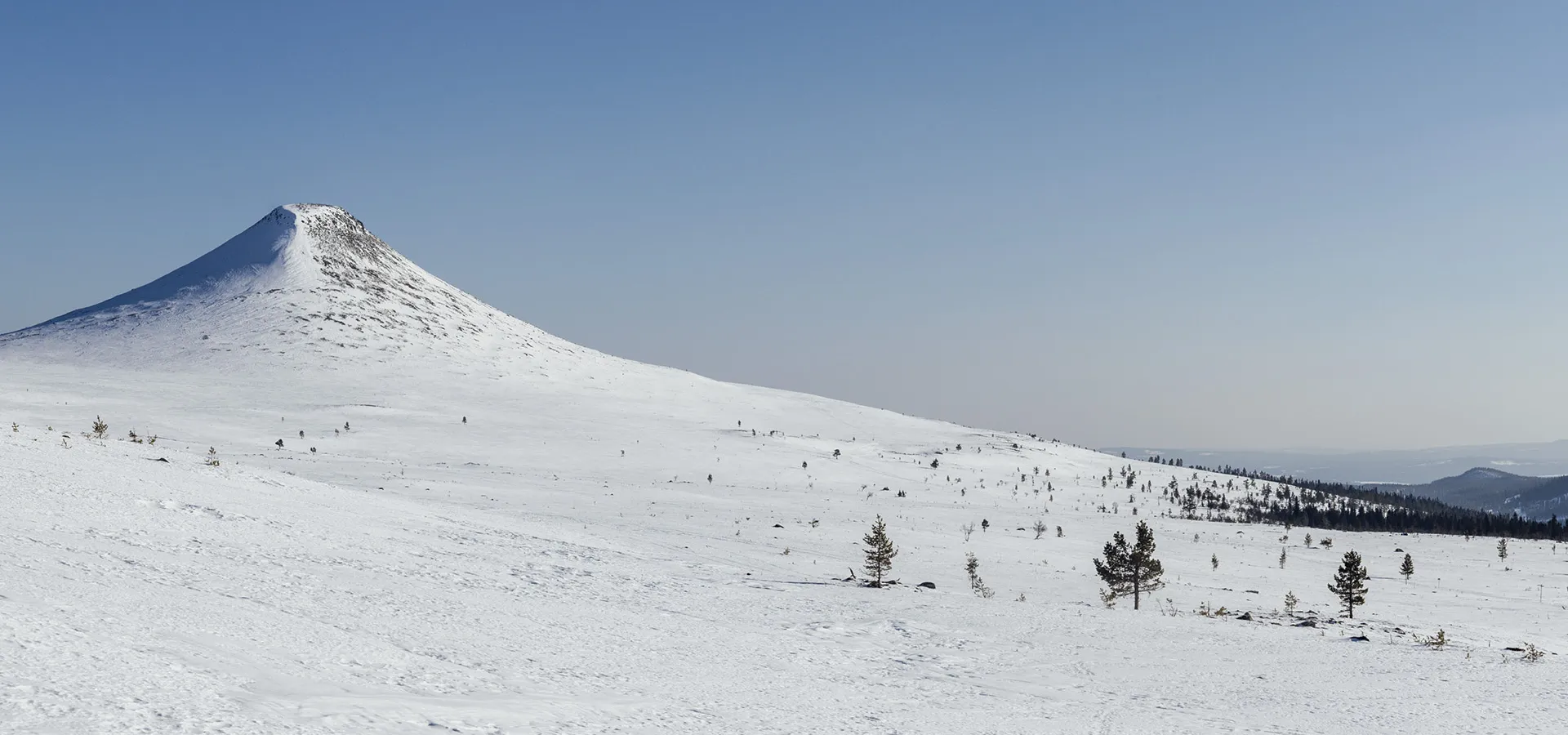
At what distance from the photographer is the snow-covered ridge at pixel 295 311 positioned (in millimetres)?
113250

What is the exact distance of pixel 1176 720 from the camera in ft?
41.2

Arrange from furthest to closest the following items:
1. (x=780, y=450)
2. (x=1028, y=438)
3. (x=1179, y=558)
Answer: (x=1028, y=438), (x=780, y=450), (x=1179, y=558)

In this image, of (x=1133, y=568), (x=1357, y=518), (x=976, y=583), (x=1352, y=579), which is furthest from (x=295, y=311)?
(x=1357, y=518)

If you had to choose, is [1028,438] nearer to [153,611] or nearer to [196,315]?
[196,315]

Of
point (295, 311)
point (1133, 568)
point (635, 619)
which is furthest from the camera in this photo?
point (295, 311)

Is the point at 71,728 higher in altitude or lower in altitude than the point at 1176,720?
higher

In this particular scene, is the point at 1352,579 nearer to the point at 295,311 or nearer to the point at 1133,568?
the point at 1133,568

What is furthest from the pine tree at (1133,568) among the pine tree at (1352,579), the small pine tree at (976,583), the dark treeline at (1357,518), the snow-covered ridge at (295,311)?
the snow-covered ridge at (295,311)

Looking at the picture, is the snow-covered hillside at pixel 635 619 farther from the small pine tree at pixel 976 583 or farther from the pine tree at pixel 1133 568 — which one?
the pine tree at pixel 1133 568

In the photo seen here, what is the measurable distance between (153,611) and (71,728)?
4.89 m

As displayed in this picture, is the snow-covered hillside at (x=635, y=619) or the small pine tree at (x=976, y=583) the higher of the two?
the snow-covered hillside at (x=635, y=619)

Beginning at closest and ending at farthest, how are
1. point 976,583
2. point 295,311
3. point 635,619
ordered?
point 635,619 < point 976,583 < point 295,311

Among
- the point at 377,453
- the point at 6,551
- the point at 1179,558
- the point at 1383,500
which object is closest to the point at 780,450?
the point at 377,453

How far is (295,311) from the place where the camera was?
420 feet
